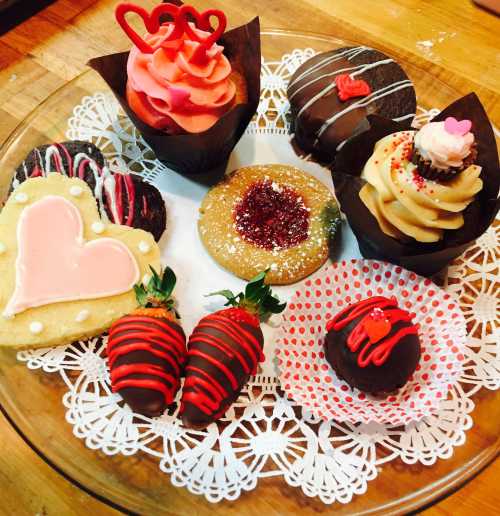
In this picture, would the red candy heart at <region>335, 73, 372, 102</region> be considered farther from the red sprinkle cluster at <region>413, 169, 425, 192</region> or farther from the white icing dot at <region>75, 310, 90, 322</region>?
the white icing dot at <region>75, 310, 90, 322</region>

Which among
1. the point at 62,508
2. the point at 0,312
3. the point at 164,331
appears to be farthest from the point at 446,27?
the point at 62,508

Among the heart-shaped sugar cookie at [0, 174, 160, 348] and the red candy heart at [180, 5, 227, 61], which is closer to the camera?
the heart-shaped sugar cookie at [0, 174, 160, 348]

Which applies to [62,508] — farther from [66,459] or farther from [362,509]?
[362,509]

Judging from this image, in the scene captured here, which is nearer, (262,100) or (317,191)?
(317,191)

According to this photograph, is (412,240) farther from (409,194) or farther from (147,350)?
(147,350)

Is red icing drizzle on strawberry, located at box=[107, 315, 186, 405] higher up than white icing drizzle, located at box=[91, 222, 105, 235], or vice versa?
white icing drizzle, located at box=[91, 222, 105, 235]

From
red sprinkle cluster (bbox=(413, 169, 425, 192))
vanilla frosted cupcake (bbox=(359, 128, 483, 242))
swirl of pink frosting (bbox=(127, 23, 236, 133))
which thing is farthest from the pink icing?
red sprinkle cluster (bbox=(413, 169, 425, 192))

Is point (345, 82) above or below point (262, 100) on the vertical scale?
above
